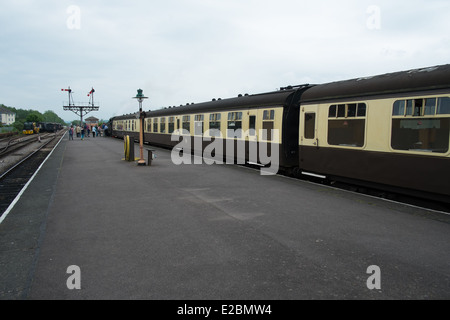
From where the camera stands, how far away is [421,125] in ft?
22.4

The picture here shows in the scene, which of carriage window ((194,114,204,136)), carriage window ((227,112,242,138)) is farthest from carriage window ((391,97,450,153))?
carriage window ((194,114,204,136))

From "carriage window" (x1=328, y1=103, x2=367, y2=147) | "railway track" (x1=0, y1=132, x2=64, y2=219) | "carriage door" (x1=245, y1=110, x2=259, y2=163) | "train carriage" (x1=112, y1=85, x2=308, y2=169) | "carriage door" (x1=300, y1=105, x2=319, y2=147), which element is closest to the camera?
"carriage window" (x1=328, y1=103, x2=367, y2=147)

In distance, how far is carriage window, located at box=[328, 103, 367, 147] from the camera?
324 inches

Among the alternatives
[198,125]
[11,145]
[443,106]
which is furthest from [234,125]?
[11,145]

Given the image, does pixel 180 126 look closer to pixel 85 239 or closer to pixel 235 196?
pixel 235 196

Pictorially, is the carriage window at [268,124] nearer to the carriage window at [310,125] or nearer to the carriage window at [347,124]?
the carriage window at [310,125]

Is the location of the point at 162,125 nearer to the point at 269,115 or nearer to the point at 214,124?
the point at 214,124

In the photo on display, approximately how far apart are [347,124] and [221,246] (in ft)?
18.4

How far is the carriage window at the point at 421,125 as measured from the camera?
21.0 ft

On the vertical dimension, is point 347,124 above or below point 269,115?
below

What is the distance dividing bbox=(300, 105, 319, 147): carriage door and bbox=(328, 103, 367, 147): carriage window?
59 cm

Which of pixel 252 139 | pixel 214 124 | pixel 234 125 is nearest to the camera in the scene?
pixel 252 139

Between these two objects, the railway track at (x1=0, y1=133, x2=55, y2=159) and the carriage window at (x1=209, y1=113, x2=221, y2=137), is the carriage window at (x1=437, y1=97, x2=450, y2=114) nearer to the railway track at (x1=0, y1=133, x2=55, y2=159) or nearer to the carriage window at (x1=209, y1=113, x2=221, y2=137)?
the carriage window at (x1=209, y1=113, x2=221, y2=137)
